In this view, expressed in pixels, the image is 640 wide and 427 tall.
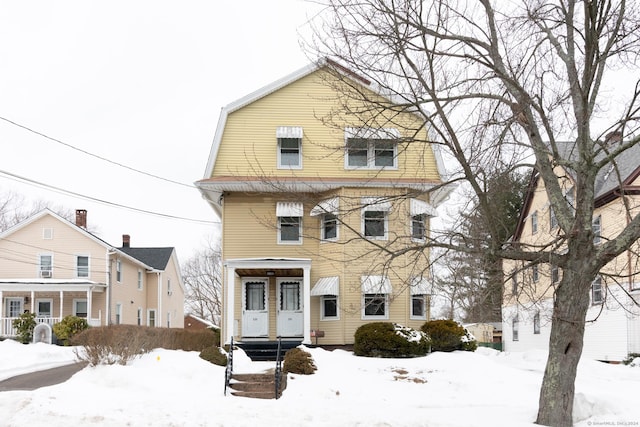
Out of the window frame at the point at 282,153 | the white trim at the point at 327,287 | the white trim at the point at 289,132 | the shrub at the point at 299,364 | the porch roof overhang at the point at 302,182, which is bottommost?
the shrub at the point at 299,364

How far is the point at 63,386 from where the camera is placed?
13.2 meters

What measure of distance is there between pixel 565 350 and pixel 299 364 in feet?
25.9

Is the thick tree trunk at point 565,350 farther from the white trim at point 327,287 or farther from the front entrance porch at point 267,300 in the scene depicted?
the white trim at point 327,287

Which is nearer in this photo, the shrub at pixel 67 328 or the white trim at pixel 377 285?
the white trim at pixel 377 285

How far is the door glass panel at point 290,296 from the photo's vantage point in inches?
897

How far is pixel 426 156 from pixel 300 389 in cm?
1072

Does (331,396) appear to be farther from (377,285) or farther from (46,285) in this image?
(46,285)

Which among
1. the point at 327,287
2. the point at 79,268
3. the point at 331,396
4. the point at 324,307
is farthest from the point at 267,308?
the point at 79,268

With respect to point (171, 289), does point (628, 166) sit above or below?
above

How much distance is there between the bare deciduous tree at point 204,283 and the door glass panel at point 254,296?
3067 centimetres

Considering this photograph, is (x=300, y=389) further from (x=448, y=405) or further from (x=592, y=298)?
(x=592, y=298)

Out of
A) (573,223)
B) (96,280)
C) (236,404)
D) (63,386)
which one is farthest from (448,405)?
(96,280)

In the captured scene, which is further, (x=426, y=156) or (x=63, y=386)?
(x=426, y=156)

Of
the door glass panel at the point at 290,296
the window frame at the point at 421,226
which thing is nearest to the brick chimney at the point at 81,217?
the door glass panel at the point at 290,296
